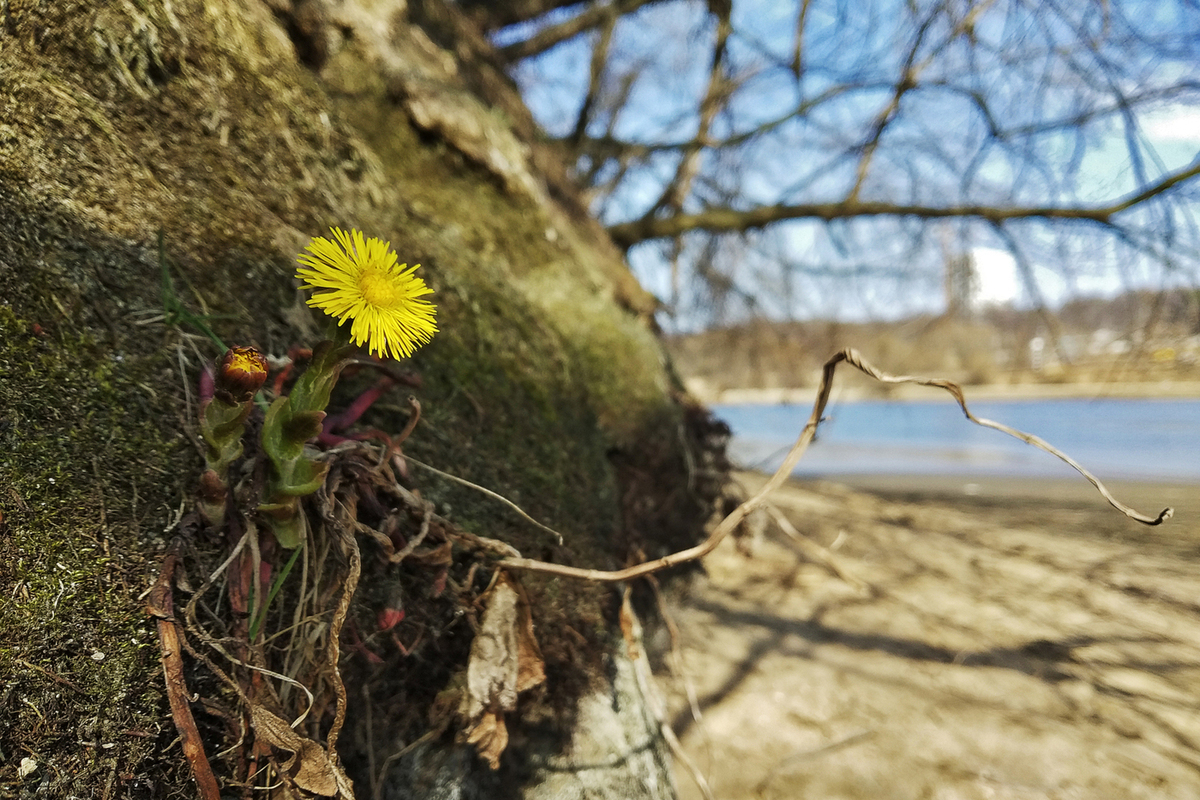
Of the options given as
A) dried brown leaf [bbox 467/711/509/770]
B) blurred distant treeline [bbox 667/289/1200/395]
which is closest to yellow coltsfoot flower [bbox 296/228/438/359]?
dried brown leaf [bbox 467/711/509/770]

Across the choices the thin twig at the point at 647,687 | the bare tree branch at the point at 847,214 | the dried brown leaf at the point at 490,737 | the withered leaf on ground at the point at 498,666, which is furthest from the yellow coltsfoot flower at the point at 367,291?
the bare tree branch at the point at 847,214

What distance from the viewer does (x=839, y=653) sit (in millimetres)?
2172

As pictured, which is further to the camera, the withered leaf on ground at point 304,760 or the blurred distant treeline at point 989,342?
the blurred distant treeline at point 989,342

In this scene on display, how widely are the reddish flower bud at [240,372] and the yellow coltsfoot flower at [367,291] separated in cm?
11

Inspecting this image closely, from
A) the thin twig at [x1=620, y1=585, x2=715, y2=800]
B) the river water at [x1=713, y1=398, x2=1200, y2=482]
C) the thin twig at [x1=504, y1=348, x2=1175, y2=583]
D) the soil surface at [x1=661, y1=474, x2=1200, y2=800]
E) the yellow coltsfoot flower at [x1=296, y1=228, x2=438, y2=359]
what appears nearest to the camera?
the yellow coltsfoot flower at [x1=296, y1=228, x2=438, y2=359]

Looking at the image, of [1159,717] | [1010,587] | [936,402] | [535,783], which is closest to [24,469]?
[535,783]

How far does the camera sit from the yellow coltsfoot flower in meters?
0.69

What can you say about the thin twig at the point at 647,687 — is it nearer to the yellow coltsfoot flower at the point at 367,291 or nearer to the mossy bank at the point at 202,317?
the mossy bank at the point at 202,317

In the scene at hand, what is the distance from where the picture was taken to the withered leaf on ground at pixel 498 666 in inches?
39.0

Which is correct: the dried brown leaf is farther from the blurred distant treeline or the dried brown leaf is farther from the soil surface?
the blurred distant treeline

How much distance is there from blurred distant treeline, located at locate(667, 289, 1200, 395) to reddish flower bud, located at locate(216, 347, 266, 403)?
258 centimetres

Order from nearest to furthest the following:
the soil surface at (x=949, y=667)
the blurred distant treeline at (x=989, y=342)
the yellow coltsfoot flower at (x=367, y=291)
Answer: the yellow coltsfoot flower at (x=367, y=291), the soil surface at (x=949, y=667), the blurred distant treeline at (x=989, y=342)

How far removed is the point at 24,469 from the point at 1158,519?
160cm

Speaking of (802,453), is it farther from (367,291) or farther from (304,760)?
(304,760)
